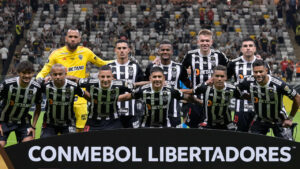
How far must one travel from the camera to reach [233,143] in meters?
5.45

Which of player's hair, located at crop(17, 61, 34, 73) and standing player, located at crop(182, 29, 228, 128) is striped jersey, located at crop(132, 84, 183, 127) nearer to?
standing player, located at crop(182, 29, 228, 128)

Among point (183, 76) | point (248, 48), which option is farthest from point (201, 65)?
point (248, 48)

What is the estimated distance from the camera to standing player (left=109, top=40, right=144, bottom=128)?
7.40 metres

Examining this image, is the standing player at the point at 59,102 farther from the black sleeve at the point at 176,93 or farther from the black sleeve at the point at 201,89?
the black sleeve at the point at 201,89

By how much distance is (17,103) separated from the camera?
6.65 metres

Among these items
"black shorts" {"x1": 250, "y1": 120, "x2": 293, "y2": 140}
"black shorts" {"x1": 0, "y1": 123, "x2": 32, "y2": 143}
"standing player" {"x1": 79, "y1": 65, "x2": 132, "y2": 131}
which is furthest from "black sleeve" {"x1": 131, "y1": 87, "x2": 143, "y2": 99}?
"black shorts" {"x1": 250, "y1": 120, "x2": 293, "y2": 140}

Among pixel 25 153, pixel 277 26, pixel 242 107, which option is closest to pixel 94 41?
pixel 277 26

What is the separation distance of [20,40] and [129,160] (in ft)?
68.7

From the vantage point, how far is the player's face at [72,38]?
25.2 ft

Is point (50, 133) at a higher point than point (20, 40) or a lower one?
lower

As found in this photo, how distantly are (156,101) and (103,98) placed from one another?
733mm

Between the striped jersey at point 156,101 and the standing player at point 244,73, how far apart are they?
133 centimetres

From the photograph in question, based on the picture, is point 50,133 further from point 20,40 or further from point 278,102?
point 20,40

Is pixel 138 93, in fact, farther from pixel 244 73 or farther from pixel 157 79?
pixel 244 73
